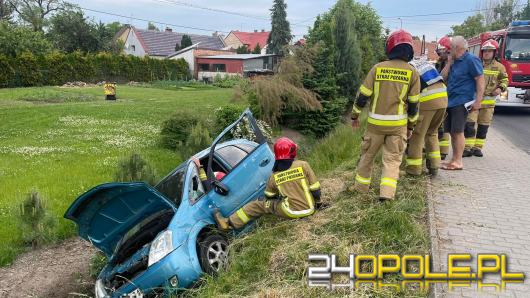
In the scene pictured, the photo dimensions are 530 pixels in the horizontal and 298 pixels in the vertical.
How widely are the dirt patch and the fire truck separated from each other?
14554 millimetres

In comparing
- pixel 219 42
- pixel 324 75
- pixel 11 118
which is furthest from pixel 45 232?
pixel 219 42

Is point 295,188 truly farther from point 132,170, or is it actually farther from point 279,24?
point 279,24

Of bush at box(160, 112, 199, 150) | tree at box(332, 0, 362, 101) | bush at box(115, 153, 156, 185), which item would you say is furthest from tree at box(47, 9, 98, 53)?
bush at box(115, 153, 156, 185)

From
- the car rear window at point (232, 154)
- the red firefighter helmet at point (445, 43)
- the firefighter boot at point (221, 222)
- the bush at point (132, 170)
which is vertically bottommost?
the firefighter boot at point (221, 222)

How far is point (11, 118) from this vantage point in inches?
641

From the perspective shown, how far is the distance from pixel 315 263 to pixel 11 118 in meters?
A: 15.5

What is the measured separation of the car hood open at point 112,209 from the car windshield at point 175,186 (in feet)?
1.02

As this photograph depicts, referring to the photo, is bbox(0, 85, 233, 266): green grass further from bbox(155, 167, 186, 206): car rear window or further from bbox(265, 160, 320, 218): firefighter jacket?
bbox(265, 160, 320, 218): firefighter jacket

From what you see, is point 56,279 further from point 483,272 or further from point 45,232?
point 483,272

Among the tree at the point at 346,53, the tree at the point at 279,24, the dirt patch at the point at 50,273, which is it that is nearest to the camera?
the dirt patch at the point at 50,273

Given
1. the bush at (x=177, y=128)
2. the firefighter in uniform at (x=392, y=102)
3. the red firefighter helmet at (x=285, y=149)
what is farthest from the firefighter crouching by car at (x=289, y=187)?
the bush at (x=177, y=128)

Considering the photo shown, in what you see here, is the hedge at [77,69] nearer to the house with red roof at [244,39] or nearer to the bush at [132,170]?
the bush at [132,170]

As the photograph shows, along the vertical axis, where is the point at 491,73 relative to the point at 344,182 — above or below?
above

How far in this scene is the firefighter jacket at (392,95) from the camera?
5.05 metres
